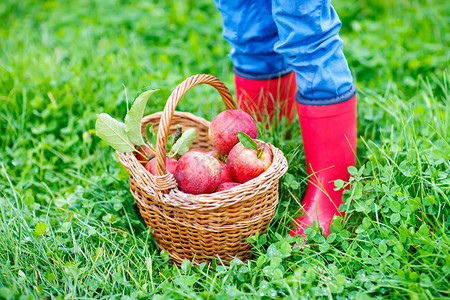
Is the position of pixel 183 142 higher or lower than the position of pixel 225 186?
higher

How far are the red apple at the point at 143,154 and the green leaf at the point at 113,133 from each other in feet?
0.26

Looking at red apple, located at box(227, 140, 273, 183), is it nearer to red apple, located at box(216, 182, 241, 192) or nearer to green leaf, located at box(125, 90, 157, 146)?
red apple, located at box(216, 182, 241, 192)

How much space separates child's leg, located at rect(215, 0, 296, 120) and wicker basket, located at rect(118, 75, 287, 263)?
0.36m

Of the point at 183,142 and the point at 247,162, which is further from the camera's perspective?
the point at 183,142

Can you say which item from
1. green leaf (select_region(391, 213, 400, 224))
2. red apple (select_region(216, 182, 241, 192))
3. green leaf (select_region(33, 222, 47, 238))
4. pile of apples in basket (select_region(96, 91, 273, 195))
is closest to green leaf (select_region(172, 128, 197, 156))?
pile of apples in basket (select_region(96, 91, 273, 195))

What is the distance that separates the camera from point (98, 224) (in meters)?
1.70

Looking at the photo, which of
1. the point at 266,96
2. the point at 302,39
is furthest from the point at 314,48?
the point at 266,96

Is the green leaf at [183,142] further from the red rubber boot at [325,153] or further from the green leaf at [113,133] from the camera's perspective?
the red rubber boot at [325,153]

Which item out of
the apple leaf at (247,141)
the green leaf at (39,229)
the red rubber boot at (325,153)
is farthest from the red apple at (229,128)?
the green leaf at (39,229)

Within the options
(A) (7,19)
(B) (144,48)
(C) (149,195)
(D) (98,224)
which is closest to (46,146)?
(D) (98,224)

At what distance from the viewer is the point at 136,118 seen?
1573 mm

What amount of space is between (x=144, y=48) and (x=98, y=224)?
172cm

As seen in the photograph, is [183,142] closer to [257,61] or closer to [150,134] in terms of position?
[150,134]

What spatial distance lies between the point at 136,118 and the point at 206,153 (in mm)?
310
